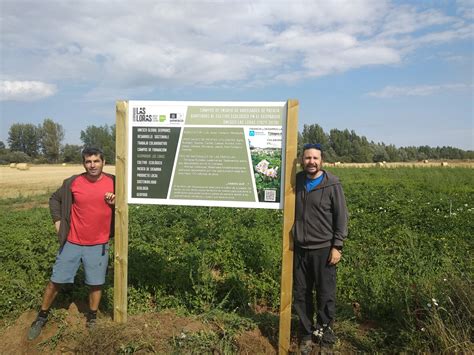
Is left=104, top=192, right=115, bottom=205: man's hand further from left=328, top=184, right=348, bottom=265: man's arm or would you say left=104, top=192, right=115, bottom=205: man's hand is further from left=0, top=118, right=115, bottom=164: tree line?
left=0, top=118, right=115, bottom=164: tree line

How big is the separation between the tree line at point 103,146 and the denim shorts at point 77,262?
74338 mm

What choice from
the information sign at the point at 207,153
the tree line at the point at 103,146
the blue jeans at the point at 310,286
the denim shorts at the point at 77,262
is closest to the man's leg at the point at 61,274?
the denim shorts at the point at 77,262

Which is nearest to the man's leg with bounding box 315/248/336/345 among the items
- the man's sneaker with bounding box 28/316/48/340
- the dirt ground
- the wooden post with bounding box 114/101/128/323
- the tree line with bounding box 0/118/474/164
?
the dirt ground

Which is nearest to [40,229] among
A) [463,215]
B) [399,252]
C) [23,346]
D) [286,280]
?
[23,346]

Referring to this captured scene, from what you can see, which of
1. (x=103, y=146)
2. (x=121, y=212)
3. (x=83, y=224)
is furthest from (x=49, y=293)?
(x=103, y=146)

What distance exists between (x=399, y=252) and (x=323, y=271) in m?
3.21

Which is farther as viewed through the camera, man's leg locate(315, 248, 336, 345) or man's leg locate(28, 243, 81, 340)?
man's leg locate(28, 243, 81, 340)

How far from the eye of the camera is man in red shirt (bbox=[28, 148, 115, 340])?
424 centimetres

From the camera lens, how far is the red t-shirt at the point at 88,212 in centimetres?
424

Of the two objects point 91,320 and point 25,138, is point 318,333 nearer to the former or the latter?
point 91,320

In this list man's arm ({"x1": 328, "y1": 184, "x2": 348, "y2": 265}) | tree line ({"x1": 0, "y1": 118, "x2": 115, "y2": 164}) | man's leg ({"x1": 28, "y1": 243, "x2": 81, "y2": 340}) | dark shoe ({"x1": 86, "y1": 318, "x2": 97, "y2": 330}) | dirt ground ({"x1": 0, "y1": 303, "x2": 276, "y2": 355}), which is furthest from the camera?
tree line ({"x1": 0, "y1": 118, "x2": 115, "y2": 164})

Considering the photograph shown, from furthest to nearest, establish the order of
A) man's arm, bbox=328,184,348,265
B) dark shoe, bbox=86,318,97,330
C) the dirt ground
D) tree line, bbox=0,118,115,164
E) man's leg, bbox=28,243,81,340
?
tree line, bbox=0,118,115,164 < man's leg, bbox=28,243,81,340 < dark shoe, bbox=86,318,97,330 < the dirt ground < man's arm, bbox=328,184,348,265

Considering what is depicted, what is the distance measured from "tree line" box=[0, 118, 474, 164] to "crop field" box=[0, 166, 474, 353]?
7121 centimetres

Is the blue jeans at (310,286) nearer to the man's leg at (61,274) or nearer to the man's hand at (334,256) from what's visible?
the man's hand at (334,256)
